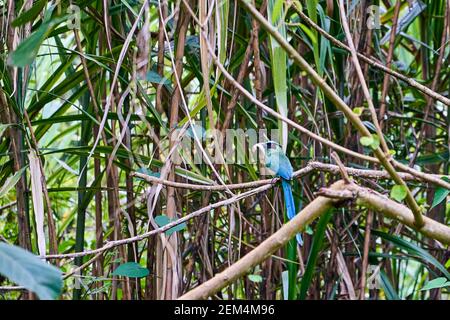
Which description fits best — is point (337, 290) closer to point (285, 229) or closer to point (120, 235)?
point (120, 235)

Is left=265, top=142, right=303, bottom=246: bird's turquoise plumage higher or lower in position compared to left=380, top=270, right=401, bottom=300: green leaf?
higher

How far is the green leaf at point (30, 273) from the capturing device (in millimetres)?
473

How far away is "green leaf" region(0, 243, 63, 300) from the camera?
1.55 ft

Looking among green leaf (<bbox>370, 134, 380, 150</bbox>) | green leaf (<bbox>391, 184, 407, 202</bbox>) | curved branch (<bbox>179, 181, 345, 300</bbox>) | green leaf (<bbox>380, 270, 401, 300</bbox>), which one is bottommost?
green leaf (<bbox>380, 270, 401, 300</bbox>)

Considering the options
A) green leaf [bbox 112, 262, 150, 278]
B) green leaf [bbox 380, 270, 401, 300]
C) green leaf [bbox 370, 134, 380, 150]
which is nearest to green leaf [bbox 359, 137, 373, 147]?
green leaf [bbox 370, 134, 380, 150]

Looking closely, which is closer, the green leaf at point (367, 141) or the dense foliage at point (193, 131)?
the green leaf at point (367, 141)

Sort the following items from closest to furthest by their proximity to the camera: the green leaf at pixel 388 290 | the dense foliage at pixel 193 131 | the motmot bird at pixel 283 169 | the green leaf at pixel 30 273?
the green leaf at pixel 30 273
the dense foliage at pixel 193 131
the motmot bird at pixel 283 169
the green leaf at pixel 388 290

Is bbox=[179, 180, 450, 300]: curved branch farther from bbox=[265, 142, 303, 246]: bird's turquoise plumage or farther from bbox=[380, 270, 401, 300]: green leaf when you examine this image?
bbox=[380, 270, 401, 300]: green leaf

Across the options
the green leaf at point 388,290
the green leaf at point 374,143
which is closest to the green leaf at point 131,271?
the green leaf at point 374,143

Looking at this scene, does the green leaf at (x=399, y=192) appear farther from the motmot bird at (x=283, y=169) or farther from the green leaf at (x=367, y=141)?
the motmot bird at (x=283, y=169)

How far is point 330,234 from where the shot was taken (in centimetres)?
173

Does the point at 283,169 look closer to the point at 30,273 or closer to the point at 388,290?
the point at 388,290

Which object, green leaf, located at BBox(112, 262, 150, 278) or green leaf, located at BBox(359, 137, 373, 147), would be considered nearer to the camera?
green leaf, located at BBox(359, 137, 373, 147)
